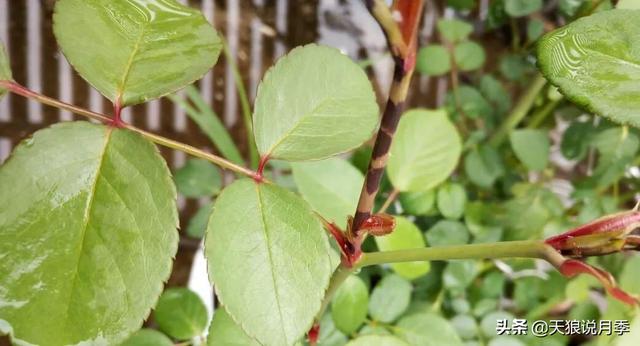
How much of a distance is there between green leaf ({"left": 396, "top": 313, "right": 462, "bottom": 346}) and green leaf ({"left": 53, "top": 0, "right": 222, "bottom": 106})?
24cm

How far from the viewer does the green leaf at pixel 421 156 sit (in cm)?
A: 37

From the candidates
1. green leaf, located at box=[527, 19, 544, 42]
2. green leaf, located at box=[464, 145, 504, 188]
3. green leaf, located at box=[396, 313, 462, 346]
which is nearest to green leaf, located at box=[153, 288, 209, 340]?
green leaf, located at box=[396, 313, 462, 346]

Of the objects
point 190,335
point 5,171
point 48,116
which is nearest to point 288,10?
point 48,116

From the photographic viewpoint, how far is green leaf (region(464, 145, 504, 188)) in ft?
1.52

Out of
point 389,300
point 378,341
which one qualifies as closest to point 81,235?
point 378,341

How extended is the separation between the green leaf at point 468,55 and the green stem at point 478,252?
31 centimetres

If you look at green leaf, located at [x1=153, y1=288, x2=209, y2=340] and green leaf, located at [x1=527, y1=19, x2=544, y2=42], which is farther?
green leaf, located at [x1=527, y1=19, x2=544, y2=42]

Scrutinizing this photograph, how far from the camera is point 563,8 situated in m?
0.42

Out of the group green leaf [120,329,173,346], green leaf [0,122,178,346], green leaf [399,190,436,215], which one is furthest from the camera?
green leaf [399,190,436,215]

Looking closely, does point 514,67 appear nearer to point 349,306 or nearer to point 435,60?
point 435,60

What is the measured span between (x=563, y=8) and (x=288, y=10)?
338 millimetres

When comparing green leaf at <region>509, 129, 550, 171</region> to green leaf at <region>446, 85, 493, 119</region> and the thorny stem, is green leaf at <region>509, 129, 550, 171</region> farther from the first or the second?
the thorny stem

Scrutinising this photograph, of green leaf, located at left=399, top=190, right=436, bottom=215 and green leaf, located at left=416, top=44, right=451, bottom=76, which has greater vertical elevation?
green leaf, located at left=416, top=44, right=451, bottom=76

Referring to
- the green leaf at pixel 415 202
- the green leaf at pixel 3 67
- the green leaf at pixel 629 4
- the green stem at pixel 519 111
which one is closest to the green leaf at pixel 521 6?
the green stem at pixel 519 111
